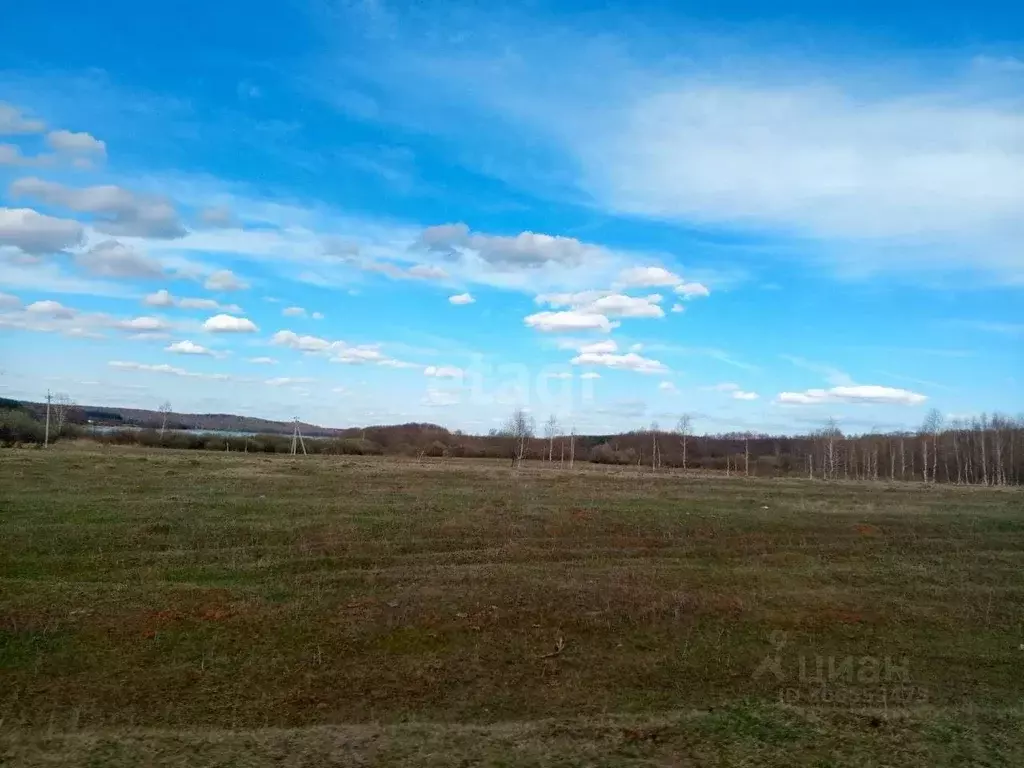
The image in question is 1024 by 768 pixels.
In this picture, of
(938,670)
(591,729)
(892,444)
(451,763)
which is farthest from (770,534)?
(892,444)

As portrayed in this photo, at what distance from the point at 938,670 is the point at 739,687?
9.20 feet

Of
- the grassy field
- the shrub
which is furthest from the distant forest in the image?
the grassy field

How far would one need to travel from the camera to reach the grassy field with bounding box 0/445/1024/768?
605 cm

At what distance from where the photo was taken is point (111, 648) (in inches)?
353

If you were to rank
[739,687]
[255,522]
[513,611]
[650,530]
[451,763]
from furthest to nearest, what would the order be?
1. [650,530]
2. [255,522]
3. [513,611]
4. [739,687]
5. [451,763]

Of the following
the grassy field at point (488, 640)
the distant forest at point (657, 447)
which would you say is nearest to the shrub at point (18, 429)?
the distant forest at point (657, 447)

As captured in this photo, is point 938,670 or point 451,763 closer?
point 451,763

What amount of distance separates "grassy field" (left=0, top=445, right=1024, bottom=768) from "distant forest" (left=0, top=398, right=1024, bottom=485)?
174ft

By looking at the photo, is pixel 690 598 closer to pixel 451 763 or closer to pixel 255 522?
pixel 451 763

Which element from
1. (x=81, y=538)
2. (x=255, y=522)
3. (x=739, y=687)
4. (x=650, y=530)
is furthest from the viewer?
(x=650, y=530)

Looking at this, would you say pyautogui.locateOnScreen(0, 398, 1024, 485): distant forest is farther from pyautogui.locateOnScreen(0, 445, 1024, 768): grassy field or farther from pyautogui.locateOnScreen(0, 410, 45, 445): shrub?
pyautogui.locateOnScreen(0, 445, 1024, 768): grassy field

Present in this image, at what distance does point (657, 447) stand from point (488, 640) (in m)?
83.4

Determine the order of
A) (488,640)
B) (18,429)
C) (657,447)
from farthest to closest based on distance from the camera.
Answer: (657,447) < (18,429) < (488,640)

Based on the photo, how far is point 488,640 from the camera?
9.71 meters
